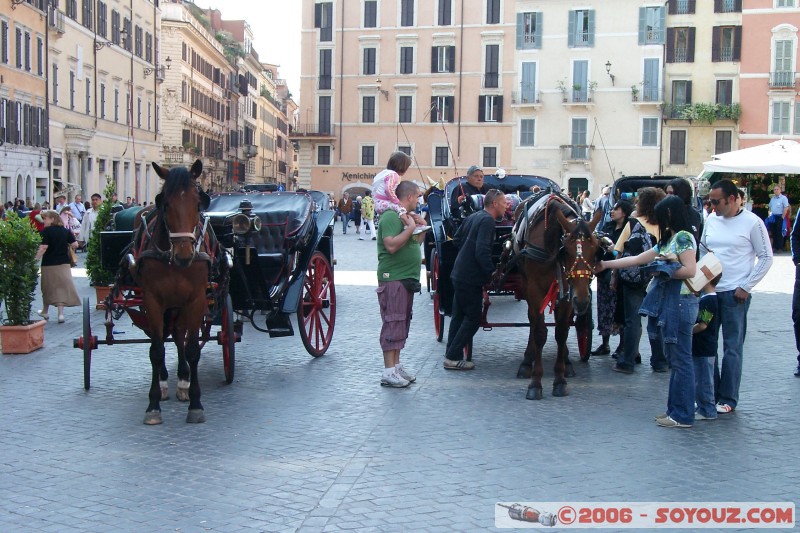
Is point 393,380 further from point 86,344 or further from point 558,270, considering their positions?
point 86,344

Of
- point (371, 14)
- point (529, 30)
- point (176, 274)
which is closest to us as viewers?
point (176, 274)

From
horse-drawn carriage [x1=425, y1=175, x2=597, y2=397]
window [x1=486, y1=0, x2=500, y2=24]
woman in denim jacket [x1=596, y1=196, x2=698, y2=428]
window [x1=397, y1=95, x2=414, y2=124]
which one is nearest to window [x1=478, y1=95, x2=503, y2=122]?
window [x1=397, y1=95, x2=414, y2=124]

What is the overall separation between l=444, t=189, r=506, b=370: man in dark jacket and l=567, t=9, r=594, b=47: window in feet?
154

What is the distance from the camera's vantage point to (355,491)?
215 inches

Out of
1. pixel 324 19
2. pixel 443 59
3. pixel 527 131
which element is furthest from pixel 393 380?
pixel 324 19

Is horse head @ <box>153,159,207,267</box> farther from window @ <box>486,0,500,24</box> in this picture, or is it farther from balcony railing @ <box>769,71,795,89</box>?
window @ <box>486,0,500,24</box>

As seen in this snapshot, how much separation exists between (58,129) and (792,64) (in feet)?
114

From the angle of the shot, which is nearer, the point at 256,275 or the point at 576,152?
the point at 256,275

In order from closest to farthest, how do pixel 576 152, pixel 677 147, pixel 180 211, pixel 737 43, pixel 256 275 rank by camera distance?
pixel 180 211
pixel 256 275
pixel 737 43
pixel 677 147
pixel 576 152

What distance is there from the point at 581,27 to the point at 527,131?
247 inches

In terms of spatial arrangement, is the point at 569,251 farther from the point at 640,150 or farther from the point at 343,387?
the point at 640,150

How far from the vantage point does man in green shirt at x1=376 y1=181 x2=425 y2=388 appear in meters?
8.16

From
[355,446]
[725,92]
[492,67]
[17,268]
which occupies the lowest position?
[355,446]

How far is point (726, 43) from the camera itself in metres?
51.2
